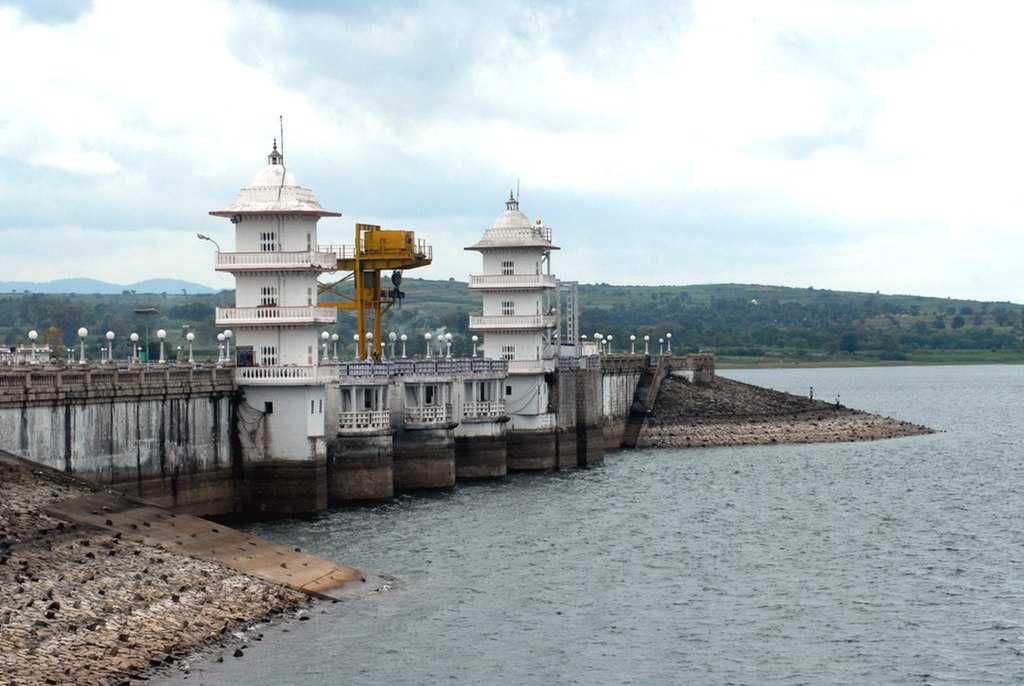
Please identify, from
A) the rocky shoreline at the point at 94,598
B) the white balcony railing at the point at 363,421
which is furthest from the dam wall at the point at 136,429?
the white balcony railing at the point at 363,421

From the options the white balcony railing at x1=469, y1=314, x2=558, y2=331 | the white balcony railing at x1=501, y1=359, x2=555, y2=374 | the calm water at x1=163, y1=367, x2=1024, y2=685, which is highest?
the white balcony railing at x1=469, y1=314, x2=558, y2=331

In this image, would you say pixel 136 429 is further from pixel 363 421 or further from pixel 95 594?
pixel 95 594

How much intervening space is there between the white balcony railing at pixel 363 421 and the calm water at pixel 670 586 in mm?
3725

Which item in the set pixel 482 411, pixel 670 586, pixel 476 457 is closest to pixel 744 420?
pixel 482 411

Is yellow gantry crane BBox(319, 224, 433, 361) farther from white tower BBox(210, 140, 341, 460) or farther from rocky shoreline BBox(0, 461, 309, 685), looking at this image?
rocky shoreline BBox(0, 461, 309, 685)

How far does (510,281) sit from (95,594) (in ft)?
165

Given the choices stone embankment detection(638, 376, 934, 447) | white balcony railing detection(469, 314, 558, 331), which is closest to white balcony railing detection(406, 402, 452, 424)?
white balcony railing detection(469, 314, 558, 331)

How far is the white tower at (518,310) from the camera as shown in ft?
299

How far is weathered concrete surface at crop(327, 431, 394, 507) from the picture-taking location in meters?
72.2

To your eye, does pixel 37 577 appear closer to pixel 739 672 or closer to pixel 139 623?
pixel 139 623

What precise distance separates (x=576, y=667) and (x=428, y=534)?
820 inches

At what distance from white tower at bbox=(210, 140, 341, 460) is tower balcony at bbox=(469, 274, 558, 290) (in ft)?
71.8

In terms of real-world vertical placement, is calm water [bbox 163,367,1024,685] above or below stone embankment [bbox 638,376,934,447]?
below

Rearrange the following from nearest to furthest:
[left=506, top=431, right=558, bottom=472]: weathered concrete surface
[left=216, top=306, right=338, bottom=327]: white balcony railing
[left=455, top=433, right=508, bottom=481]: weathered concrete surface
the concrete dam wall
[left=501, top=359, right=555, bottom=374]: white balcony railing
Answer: the concrete dam wall, [left=216, top=306, right=338, bottom=327]: white balcony railing, [left=455, top=433, right=508, bottom=481]: weathered concrete surface, [left=506, top=431, right=558, bottom=472]: weathered concrete surface, [left=501, top=359, right=555, bottom=374]: white balcony railing
